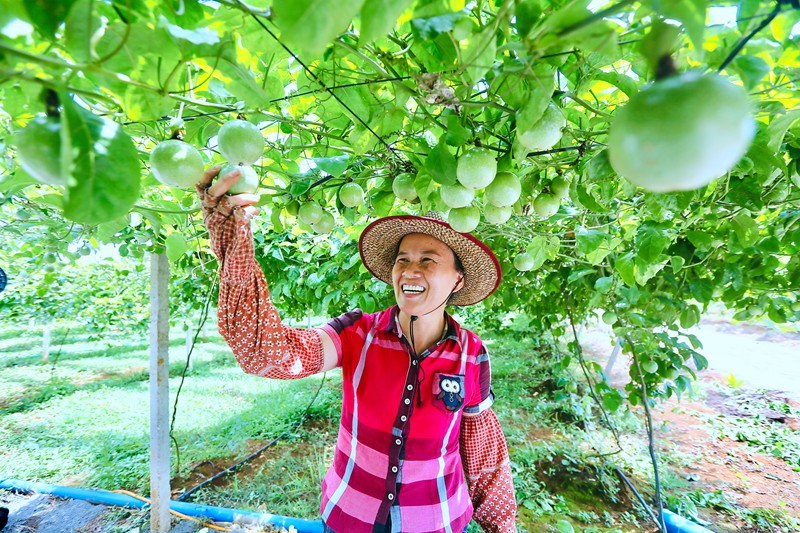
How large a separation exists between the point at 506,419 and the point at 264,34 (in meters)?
5.36

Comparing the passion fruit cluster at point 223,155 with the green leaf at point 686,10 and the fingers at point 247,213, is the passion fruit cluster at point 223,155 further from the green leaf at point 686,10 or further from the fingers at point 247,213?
the green leaf at point 686,10

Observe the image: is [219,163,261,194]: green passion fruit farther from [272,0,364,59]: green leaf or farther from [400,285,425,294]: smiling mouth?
[400,285,425,294]: smiling mouth

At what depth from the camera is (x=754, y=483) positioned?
429 cm

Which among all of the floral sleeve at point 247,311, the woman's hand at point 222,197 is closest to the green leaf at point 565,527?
the floral sleeve at point 247,311

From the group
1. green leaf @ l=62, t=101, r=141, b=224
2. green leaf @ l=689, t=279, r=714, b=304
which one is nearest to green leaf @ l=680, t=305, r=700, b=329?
green leaf @ l=689, t=279, r=714, b=304

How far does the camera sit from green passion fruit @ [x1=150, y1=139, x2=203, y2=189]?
0.77 m

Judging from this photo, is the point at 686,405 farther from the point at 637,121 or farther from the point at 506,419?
the point at 637,121

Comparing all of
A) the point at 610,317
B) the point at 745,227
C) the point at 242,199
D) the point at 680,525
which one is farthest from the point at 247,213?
the point at 680,525

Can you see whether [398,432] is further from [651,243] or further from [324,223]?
[651,243]

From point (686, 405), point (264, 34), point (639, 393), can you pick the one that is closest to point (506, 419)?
point (639, 393)

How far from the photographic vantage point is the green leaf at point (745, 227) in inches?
61.2

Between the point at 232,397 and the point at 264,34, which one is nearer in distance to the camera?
the point at 264,34

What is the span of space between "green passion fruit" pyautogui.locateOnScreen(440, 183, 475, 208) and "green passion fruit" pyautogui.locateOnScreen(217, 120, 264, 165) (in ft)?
1.58

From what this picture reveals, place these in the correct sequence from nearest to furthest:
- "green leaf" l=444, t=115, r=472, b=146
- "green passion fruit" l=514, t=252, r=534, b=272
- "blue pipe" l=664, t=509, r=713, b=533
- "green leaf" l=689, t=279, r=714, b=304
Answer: "green leaf" l=444, t=115, r=472, b=146, "green passion fruit" l=514, t=252, r=534, b=272, "green leaf" l=689, t=279, r=714, b=304, "blue pipe" l=664, t=509, r=713, b=533
